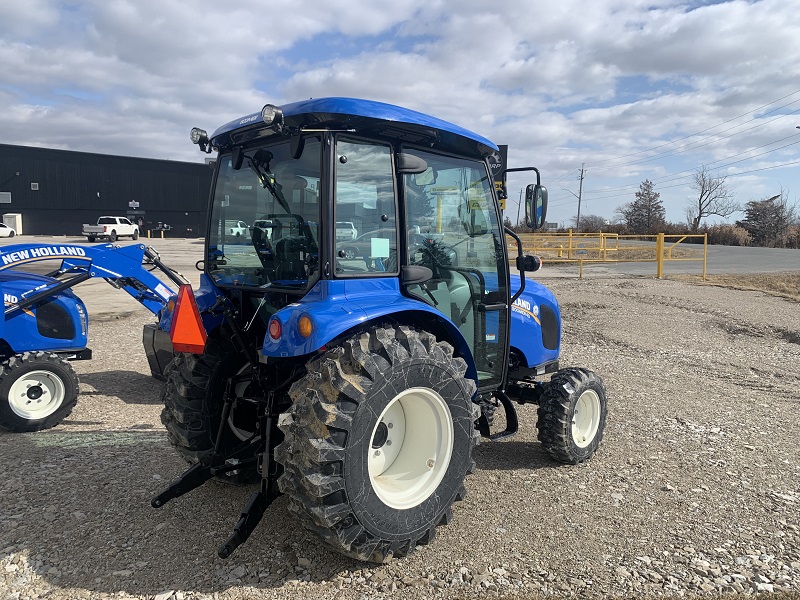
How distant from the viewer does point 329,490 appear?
274cm

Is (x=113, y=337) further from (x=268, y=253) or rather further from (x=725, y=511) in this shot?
(x=725, y=511)

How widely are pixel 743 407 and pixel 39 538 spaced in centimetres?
613

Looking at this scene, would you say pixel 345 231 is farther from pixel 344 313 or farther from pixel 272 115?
pixel 272 115

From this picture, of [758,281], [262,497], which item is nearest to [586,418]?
[262,497]

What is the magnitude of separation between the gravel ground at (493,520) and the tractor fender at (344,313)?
1109 millimetres

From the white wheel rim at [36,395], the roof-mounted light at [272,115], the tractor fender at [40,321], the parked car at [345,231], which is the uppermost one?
the roof-mounted light at [272,115]

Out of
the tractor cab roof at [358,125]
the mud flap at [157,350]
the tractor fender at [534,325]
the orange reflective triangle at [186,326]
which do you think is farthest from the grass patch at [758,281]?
the orange reflective triangle at [186,326]

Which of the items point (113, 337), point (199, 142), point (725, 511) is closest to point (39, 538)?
point (199, 142)

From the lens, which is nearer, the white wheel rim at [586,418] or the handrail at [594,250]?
the white wheel rim at [586,418]

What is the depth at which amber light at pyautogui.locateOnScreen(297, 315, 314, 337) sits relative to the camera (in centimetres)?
285

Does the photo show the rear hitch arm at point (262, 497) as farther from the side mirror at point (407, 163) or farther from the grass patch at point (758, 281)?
the grass patch at point (758, 281)

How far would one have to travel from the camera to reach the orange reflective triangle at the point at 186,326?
316 centimetres

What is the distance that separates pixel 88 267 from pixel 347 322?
13.4 feet

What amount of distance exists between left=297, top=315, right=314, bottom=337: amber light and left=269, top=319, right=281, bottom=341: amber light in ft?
0.40
